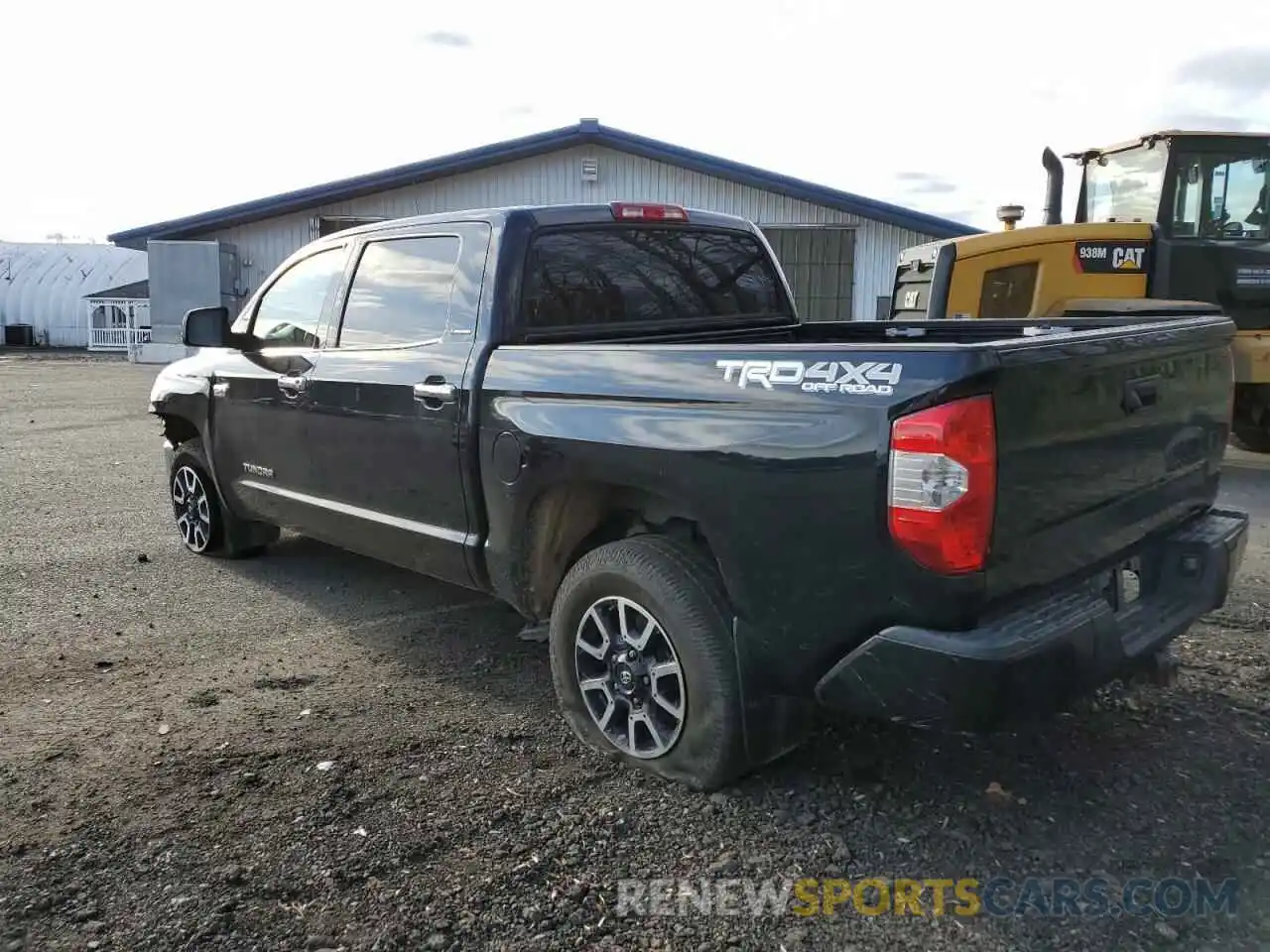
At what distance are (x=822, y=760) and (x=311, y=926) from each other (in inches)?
69.0

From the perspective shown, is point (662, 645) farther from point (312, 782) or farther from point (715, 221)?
point (715, 221)

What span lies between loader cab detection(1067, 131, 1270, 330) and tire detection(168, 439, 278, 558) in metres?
7.51

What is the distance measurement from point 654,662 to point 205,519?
3881 millimetres


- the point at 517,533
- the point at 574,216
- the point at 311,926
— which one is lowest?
the point at 311,926

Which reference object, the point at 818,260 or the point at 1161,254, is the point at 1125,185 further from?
the point at 818,260

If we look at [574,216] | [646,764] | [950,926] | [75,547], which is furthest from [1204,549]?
[75,547]

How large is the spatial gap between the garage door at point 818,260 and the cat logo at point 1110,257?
13.5 m

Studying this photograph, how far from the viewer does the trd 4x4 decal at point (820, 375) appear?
2768mm

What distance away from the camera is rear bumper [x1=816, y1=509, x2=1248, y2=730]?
2.70 metres

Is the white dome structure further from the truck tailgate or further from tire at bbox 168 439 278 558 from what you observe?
the truck tailgate

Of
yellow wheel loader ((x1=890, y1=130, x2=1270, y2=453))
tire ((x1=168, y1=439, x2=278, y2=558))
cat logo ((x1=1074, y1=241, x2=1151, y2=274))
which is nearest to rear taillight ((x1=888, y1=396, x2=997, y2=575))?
tire ((x1=168, y1=439, x2=278, y2=558))

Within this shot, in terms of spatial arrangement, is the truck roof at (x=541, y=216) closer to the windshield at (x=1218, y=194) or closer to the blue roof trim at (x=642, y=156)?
the windshield at (x=1218, y=194)

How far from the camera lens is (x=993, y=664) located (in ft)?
8.77

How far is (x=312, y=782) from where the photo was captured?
11.4 feet
